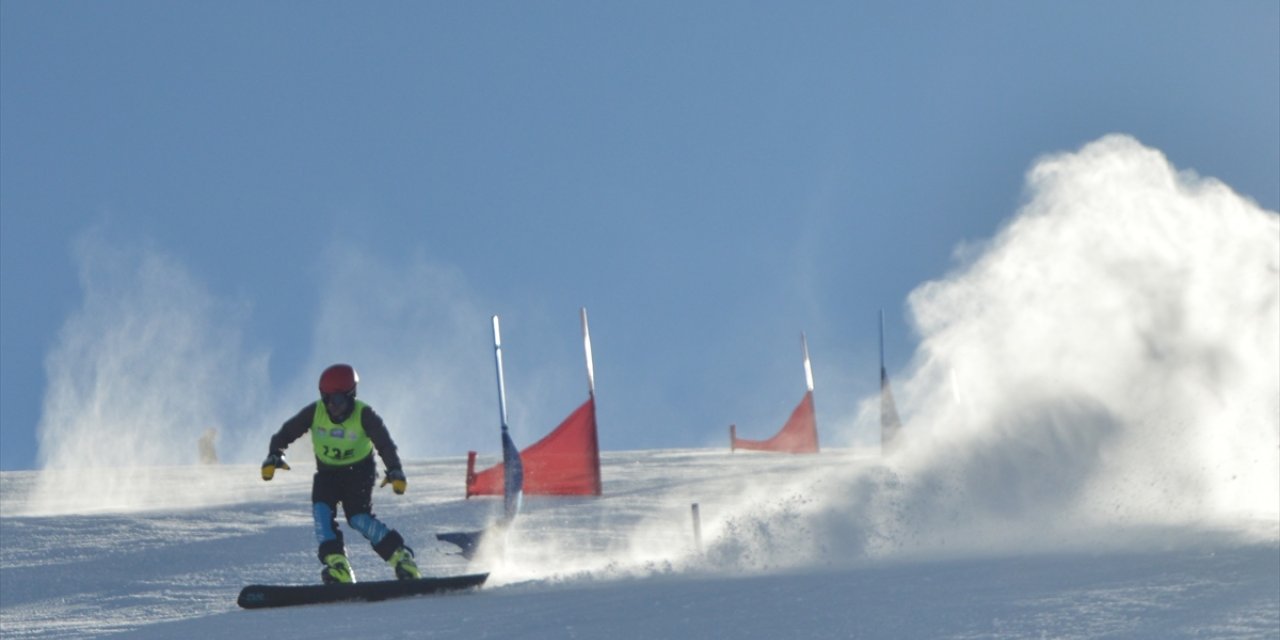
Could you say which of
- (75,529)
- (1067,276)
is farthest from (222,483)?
(1067,276)

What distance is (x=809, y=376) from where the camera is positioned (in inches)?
1262

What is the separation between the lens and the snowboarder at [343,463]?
35.5 feet

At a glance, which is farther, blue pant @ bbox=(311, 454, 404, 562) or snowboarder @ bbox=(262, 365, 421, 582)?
blue pant @ bbox=(311, 454, 404, 562)

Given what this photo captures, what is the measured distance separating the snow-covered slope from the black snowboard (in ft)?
0.65

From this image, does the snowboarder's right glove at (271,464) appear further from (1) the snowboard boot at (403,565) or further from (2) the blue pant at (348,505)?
(1) the snowboard boot at (403,565)

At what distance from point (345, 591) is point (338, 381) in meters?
1.37

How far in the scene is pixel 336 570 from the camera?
35.3 ft

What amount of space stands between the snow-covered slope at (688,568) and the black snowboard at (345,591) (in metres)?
0.20

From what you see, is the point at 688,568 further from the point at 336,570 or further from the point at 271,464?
the point at 271,464

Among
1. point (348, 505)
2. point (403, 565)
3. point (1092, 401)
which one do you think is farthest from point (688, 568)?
point (1092, 401)

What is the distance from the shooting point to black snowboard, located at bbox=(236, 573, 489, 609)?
10055 mm

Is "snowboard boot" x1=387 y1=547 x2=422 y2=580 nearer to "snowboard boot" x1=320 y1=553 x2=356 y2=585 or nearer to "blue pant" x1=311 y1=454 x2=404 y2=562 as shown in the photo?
"blue pant" x1=311 y1=454 x2=404 y2=562

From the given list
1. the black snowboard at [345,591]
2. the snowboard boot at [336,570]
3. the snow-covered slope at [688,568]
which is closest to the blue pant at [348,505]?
the snowboard boot at [336,570]

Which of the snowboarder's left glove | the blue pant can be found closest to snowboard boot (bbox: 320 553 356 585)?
the blue pant
